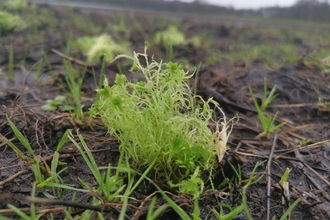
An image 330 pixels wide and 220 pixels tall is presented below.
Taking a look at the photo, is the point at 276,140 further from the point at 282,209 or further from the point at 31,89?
the point at 31,89

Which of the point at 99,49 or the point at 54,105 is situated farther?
the point at 99,49

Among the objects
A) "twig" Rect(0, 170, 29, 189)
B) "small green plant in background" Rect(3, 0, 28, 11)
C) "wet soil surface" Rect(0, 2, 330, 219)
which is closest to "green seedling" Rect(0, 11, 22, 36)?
"small green plant in background" Rect(3, 0, 28, 11)

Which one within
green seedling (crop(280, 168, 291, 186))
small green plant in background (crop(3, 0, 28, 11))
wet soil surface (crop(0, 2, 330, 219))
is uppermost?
small green plant in background (crop(3, 0, 28, 11))

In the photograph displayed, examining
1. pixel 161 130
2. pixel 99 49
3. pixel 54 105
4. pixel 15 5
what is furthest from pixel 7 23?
pixel 161 130

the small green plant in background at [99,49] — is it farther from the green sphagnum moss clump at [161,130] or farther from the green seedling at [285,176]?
the green seedling at [285,176]

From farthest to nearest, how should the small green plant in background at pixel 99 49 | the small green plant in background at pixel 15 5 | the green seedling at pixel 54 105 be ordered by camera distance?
the small green plant in background at pixel 15 5 → the small green plant in background at pixel 99 49 → the green seedling at pixel 54 105

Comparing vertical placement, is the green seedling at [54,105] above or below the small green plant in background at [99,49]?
below

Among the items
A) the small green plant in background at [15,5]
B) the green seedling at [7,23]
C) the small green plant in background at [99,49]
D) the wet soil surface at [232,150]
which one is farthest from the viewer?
the small green plant in background at [15,5]

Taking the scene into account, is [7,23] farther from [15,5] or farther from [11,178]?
[11,178]

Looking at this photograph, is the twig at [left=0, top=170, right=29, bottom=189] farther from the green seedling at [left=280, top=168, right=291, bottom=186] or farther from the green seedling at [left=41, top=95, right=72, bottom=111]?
the green seedling at [left=280, top=168, right=291, bottom=186]

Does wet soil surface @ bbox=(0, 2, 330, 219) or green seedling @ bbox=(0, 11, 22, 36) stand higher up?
green seedling @ bbox=(0, 11, 22, 36)

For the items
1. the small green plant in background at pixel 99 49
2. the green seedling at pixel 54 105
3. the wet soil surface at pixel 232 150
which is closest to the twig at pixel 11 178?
the wet soil surface at pixel 232 150
